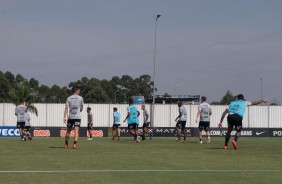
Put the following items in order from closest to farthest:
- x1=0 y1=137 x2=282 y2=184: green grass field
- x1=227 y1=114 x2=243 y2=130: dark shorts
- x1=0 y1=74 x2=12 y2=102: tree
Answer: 1. x1=0 y1=137 x2=282 y2=184: green grass field
2. x1=227 y1=114 x2=243 y2=130: dark shorts
3. x1=0 y1=74 x2=12 y2=102: tree

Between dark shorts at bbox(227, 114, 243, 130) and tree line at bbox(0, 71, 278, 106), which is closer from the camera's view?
dark shorts at bbox(227, 114, 243, 130)

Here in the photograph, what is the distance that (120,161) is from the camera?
41.5 feet

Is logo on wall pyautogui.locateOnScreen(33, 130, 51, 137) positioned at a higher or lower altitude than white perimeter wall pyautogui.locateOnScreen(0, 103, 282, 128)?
lower

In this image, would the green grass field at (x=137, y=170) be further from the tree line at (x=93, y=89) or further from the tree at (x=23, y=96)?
the tree line at (x=93, y=89)

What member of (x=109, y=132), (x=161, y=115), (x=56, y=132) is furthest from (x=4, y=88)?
(x=56, y=132)

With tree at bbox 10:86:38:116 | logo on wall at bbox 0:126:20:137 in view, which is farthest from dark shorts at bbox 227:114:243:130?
tree at bbox 10:86:38:116

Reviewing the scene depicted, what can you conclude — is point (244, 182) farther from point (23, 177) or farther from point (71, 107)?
point (71, 107)

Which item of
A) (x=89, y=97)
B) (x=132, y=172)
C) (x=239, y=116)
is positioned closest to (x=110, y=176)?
(x=132, y=172)

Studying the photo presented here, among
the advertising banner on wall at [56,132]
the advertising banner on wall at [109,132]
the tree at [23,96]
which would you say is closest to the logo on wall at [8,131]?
the advertising banner on wall at [109,132]

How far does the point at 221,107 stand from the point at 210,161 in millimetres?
62976

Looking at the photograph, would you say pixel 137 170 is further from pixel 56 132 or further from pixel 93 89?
pixel 93 89

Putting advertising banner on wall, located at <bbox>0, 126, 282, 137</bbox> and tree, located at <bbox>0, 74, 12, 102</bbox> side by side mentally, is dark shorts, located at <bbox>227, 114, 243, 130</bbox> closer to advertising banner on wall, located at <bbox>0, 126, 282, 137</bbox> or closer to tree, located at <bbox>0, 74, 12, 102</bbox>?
advertising banner on wall, located at <bbox>0, 126, 282, 137</bbox>

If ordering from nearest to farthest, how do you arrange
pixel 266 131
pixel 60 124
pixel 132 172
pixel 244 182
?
pixel 244 182, pixel 132 172, pixel 266 131, pixel 60 124

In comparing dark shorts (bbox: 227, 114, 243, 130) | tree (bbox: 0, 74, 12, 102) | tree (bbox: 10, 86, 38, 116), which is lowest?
dark shorts (bbox: 227, 114, 243, 130)
